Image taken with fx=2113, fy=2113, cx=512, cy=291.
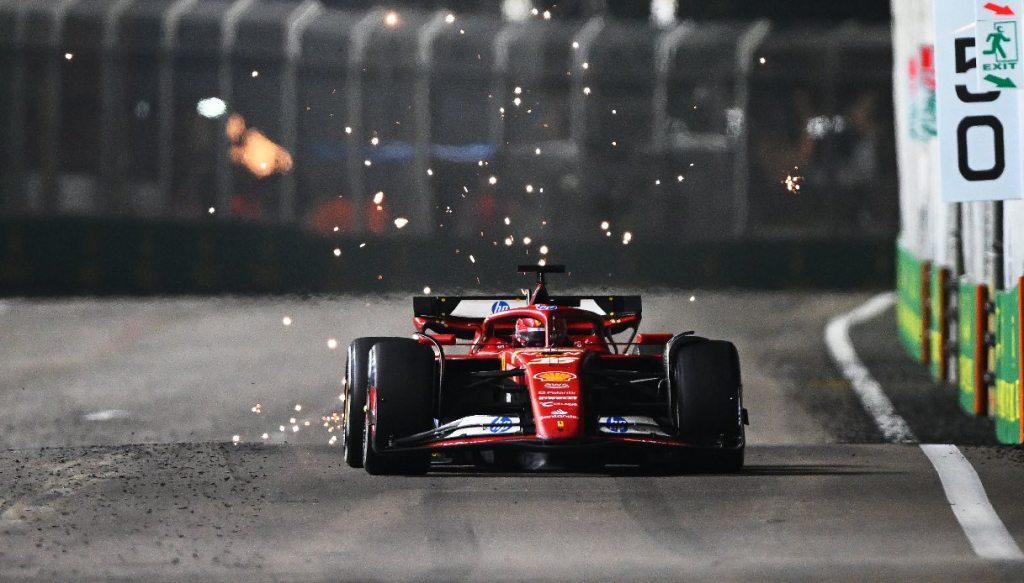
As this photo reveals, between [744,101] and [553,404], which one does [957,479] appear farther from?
[744,101]

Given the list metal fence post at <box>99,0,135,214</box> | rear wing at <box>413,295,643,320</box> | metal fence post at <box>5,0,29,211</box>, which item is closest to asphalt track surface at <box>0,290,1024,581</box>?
rear wing at <box>413,295,643,320</box>

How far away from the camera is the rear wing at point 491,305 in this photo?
1116cm

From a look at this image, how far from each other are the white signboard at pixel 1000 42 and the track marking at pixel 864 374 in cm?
258

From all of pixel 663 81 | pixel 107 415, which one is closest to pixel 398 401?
pixel 107 415

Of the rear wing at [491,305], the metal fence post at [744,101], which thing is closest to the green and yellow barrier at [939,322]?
the rear wing at [491,305]

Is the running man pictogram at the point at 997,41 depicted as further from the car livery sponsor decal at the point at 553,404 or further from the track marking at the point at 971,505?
the car livery sponsor decal at the point at 553,404

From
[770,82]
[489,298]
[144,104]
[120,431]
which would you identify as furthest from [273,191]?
[489,298]

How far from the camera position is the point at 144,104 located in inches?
1442

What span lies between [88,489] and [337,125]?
116ft

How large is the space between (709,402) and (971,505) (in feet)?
4.90

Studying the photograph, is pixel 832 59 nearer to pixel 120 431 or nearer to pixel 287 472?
pixel 120 431

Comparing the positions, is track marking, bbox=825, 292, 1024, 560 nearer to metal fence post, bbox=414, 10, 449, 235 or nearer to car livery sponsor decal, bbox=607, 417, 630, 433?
car livery sponsor decal, bbox=607, 417, 630, 433

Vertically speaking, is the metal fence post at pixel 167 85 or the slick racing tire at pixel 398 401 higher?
the metal fence post at pixel 167 85

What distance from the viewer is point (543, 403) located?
951 cm
